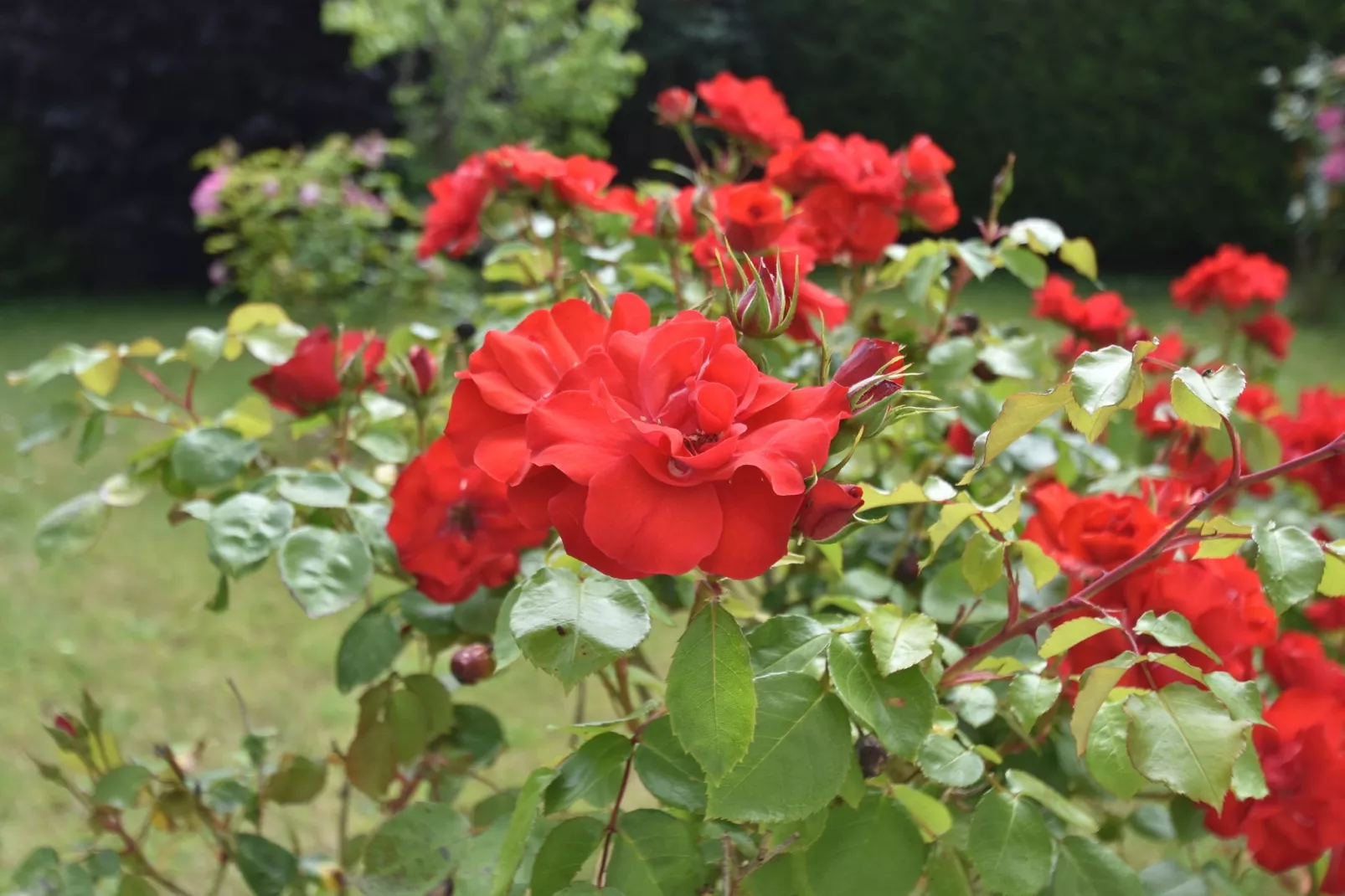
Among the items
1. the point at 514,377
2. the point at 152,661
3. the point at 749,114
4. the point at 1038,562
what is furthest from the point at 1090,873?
the point at 152,661

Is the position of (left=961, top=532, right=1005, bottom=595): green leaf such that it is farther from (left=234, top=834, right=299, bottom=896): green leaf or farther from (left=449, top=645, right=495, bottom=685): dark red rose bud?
(left=234, top=834, right=299, bottom=896): green leaf

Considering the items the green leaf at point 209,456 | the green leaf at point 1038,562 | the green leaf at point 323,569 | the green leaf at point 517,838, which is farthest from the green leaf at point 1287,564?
the green leaf at point 209,456

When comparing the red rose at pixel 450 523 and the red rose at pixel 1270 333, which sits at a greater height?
the red rose at pixel 450 523

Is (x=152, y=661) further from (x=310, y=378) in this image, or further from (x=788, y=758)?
(x=788, y=758)

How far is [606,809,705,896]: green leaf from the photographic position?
1.50ft

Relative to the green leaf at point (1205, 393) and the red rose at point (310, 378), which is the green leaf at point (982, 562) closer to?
the green leaf at point (1205, 393)

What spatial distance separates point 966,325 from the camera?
0.83 metres

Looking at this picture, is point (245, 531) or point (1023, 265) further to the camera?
point (1023, 265)

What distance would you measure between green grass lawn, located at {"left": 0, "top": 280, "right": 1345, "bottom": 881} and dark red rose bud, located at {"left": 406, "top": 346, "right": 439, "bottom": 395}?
0.82 metres

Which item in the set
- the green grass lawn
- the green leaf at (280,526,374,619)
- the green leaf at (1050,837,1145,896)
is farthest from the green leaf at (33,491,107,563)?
the green grass lawn

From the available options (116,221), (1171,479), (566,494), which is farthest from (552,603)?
(116,221)

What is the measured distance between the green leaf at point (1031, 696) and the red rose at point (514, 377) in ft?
0.81

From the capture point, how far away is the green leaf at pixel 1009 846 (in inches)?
18.0

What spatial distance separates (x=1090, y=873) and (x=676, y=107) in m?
0.81
